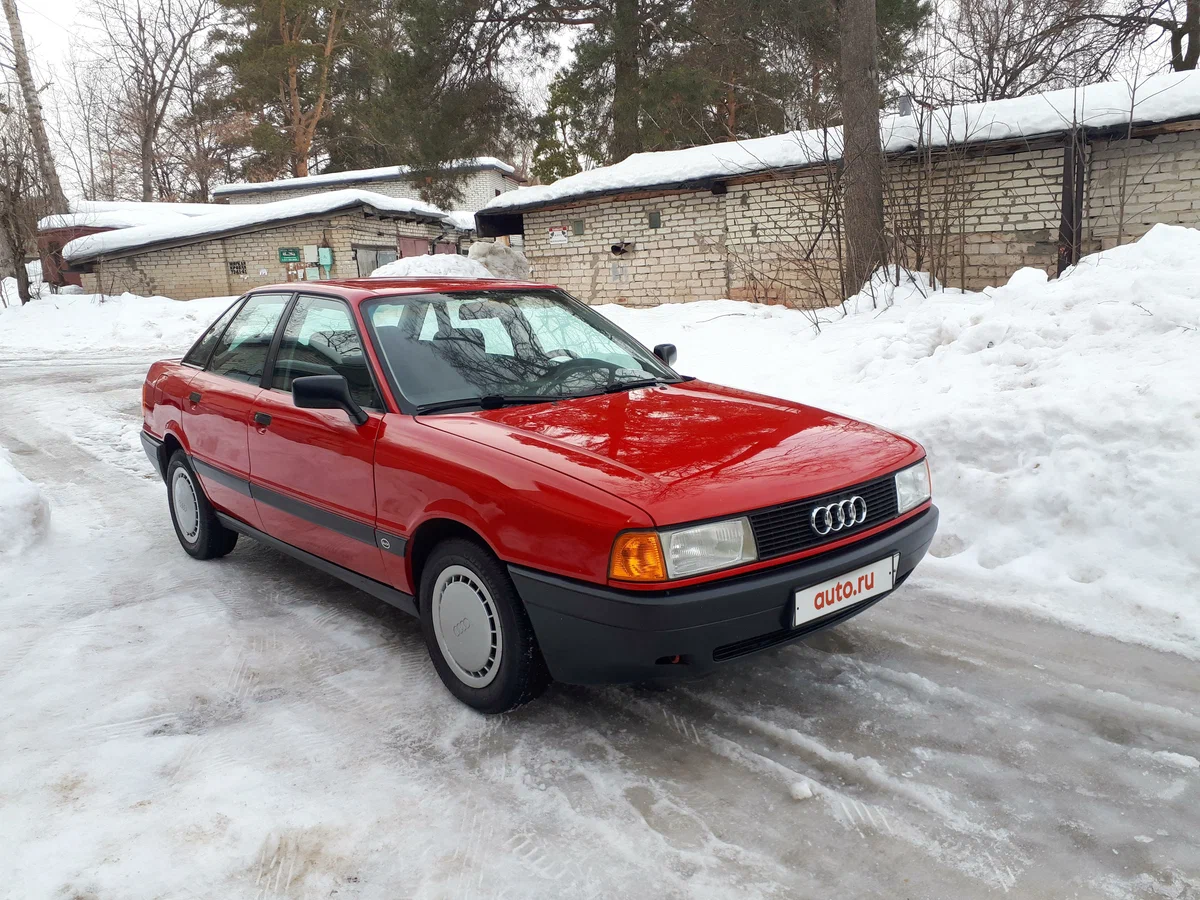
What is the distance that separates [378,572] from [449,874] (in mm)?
1382

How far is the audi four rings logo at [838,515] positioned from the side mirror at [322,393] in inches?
71.1

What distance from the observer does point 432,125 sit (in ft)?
64.5

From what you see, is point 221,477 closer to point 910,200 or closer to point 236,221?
point 910,200

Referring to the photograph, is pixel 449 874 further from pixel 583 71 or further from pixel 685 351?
pixel 583 71

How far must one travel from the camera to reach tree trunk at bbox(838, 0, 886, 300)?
10.9m

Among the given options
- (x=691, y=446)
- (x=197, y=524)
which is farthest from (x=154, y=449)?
(x=691, y=446)

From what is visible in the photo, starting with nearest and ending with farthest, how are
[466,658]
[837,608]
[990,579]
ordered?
[837,608] < [466,658] < [990,579]

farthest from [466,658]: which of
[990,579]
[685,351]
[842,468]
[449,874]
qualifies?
[685,351]

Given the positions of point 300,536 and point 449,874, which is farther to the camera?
point 300,536

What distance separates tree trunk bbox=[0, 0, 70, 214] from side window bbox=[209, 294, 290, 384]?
2469 cm

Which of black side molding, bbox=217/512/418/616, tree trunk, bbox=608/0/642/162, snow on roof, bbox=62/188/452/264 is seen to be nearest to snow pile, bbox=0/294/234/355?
snow on roof, bbox=62/188/452/264

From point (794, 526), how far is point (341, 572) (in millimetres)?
2008

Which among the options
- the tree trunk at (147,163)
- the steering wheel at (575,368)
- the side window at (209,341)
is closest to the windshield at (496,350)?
the steering wheel at (575,368)

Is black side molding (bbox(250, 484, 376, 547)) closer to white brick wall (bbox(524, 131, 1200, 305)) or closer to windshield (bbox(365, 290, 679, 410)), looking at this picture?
windshield (bbox(365, 290, 679, 410))
